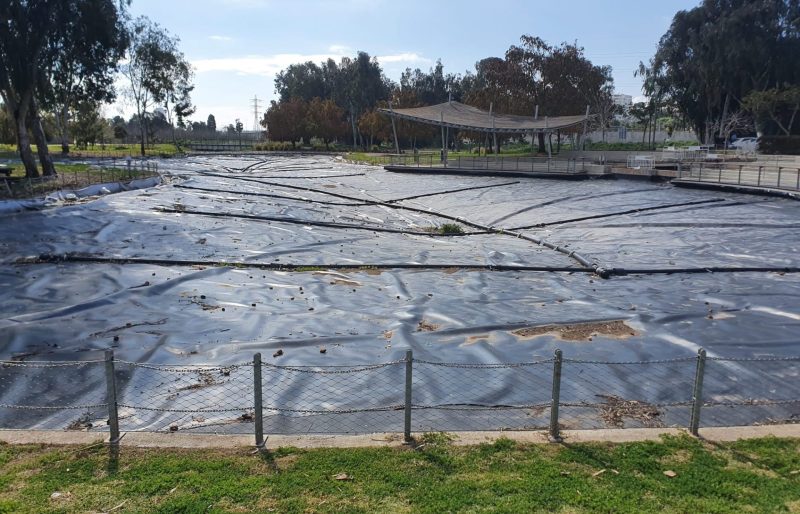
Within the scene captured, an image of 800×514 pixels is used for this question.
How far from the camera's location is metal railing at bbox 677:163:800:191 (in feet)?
99.1

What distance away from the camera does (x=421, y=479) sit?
4.81 m

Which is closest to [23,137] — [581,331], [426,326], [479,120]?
[426,326]

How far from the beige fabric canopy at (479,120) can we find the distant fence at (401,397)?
1685 inches

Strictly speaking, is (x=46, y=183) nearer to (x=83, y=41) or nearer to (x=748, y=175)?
(x=83, y=41)

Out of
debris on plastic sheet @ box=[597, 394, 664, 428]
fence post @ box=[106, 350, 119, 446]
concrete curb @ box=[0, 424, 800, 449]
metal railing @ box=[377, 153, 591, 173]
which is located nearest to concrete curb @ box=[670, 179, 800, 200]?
metal railing @ box=[377, 153, 591, 173]

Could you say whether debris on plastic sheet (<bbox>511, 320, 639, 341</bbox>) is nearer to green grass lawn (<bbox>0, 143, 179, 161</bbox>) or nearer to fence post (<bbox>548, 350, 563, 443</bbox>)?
fence post (<bbox>548, 350, 563, 443</bbox>)

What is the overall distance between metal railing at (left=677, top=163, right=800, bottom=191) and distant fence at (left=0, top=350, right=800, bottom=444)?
25840mm

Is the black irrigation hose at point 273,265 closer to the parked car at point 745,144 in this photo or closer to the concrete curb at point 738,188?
the concrete curb at point 738,188

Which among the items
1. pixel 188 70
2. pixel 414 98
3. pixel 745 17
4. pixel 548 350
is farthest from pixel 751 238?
pixel 188 70

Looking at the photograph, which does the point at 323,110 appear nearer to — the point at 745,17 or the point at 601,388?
the point at 745,17

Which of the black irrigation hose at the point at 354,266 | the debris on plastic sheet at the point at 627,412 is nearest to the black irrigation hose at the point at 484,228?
the black irrigation hose at the point at 354,266

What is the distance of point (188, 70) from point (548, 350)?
3175 inches

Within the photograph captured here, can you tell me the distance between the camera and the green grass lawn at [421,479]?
443cm

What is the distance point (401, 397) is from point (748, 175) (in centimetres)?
3373
